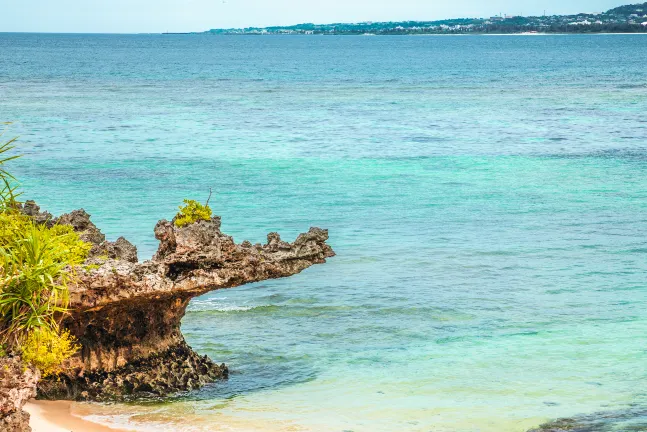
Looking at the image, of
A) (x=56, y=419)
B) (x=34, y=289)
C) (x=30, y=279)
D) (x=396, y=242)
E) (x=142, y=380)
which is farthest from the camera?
(x=396, y=242)

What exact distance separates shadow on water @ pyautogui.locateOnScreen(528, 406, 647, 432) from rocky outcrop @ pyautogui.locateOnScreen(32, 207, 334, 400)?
3436 millimetres

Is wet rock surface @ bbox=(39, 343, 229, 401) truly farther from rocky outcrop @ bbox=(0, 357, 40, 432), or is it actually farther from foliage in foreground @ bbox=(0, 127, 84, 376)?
rocky outcrop @ bbox=(0, 357, 40, 432)

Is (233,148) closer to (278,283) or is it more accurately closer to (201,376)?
(278,283)

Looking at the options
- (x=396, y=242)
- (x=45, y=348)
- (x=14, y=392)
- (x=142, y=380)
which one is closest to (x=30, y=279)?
(x=45, y=348)

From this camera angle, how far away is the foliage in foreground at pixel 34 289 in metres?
9.02

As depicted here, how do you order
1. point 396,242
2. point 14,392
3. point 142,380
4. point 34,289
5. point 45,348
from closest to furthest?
point 14,392, point 34,289, point 45,348, point 142,380, point 396,242

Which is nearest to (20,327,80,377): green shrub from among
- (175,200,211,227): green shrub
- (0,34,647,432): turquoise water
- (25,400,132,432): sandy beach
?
(25,400,132,432): sandy beach

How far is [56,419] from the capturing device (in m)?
10.4

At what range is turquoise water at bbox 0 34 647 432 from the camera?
1209cm

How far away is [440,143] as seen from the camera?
39.5m

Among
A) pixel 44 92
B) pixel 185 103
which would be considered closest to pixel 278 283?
pixel 185 103

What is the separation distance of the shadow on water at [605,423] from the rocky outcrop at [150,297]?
3436mm

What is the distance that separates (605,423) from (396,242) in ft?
34.3

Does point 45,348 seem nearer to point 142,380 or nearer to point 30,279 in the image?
point 30,279
